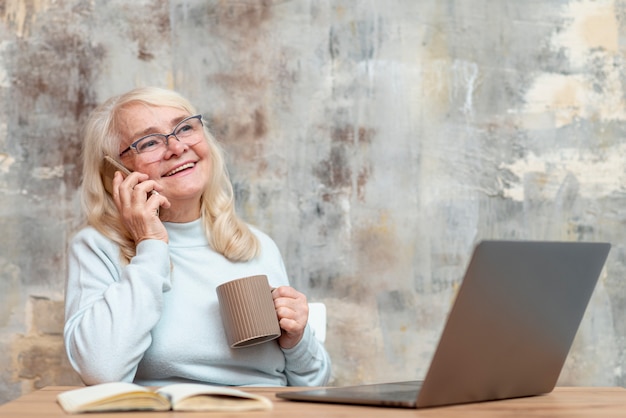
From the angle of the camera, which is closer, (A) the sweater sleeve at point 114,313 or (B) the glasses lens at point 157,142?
(A) the sweater sleeve at point 114,313

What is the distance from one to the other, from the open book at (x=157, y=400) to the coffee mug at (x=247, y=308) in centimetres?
43

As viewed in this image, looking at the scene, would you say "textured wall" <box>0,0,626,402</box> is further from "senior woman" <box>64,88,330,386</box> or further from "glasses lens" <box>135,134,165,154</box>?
"glasses lens" <box>135,134,165,154</box>

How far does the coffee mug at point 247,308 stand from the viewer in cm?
154

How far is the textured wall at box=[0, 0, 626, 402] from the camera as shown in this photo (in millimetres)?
2631

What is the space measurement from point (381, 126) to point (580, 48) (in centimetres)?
73

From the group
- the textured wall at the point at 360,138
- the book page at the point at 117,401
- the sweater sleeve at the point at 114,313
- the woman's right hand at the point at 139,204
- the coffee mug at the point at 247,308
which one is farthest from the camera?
the textured wall at the point at 360,138

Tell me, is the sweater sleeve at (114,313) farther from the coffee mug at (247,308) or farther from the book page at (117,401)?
the book page at (117,401)

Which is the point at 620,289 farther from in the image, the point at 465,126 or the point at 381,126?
the point at 381,126

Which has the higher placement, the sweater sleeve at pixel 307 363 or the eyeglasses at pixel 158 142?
the eyeglasses at pixel 158 142

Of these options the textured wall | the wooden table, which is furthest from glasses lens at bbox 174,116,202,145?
the wooden table

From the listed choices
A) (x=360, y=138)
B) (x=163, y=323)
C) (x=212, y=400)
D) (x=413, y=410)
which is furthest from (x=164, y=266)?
(x=360, y=138)

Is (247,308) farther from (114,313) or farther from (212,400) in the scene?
(212,400)

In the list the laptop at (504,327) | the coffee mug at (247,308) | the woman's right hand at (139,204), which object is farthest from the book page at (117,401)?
the woman's right hand at (139,204)

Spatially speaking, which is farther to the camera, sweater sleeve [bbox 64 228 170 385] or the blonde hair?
the blonde hair
